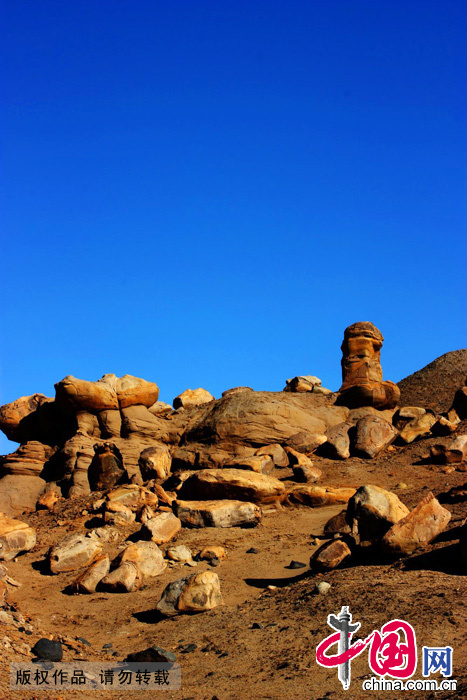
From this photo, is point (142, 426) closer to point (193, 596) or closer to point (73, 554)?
point (73, 554)

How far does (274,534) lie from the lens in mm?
Result: 12531

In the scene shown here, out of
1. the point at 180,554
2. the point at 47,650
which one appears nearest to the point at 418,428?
the point at 180,554

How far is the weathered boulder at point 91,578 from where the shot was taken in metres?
10.4

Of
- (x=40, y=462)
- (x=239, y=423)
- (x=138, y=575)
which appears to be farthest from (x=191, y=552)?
(x=40, y=462)

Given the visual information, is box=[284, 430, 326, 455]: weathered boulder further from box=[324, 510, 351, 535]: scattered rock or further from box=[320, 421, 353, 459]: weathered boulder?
box=[324, 510, 351, 535]: scattered rock

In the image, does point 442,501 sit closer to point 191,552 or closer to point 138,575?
point 191,552

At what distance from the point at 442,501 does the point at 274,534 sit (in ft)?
9.97

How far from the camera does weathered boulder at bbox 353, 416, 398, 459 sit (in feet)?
57.6

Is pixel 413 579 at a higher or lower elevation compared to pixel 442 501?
lower

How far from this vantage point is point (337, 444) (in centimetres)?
1747

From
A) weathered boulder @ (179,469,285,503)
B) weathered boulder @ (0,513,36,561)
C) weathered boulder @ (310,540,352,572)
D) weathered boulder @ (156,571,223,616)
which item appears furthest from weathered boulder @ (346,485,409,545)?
weathered boulder @ (0,513,36,561)

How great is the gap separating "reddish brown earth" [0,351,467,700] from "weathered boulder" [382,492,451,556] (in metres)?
0.13

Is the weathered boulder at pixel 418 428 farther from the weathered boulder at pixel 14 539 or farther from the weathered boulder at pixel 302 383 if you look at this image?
the weathered boulder at pixel 14 539

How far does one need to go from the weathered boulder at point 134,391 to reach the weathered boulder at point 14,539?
7.02 metres
